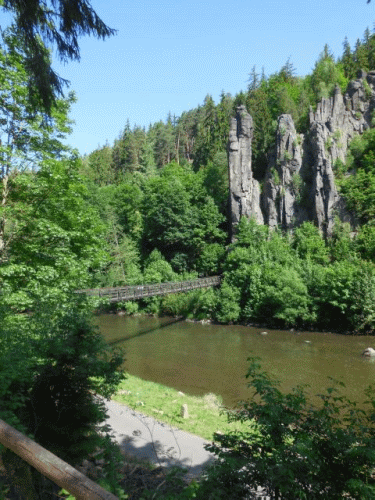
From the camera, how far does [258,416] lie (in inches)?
145

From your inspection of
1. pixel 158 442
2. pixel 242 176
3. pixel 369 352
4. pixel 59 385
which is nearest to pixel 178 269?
pixel 242 176

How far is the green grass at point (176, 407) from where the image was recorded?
8117 millimetres

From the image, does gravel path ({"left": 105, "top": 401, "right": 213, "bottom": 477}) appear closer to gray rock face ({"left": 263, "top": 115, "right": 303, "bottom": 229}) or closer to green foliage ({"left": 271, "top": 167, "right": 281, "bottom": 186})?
gray rock face ({"left": 263, "top": 115, "right": 303, "bottom": 229})

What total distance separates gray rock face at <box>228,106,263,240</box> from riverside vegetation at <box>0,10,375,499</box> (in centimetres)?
187

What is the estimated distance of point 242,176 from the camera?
33.4 metres

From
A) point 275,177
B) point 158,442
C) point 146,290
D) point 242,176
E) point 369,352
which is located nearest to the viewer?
point 158,442

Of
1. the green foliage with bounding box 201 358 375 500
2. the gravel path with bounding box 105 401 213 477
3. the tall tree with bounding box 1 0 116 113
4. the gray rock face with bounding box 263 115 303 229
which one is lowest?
the gravel path with bounding box 105 401 213 477

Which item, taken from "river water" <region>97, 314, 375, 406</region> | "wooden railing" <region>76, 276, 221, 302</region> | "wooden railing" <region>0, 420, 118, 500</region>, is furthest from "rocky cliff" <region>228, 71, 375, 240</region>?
"wooden railing" <region>0, 420, 118, 500</region>

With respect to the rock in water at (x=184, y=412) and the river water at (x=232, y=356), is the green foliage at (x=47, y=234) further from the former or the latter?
the rock in water at (x=184, y=412)

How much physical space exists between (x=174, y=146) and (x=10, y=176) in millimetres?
55318

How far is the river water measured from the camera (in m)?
13.0

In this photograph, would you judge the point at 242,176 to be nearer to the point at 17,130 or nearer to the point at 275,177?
the point at 275,177

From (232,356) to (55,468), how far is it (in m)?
16.1

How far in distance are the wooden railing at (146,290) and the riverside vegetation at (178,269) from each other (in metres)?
1.12
